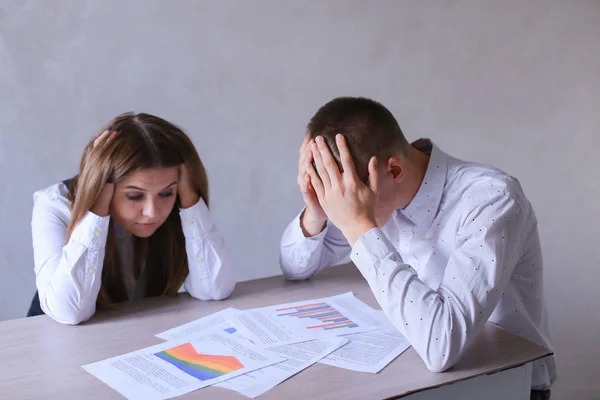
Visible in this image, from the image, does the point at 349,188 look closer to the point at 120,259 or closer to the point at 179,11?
the point at 120,259

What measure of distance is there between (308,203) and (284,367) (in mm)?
529

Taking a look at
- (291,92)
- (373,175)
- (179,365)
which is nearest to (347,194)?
(373,175)

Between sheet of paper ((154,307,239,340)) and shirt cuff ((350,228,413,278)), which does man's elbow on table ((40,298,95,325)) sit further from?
shirt cuff ((350,228,413,278))

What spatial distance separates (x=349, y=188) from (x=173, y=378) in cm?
53

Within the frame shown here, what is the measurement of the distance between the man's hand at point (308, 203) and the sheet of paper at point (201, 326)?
34 centimetres

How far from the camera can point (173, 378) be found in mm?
1232

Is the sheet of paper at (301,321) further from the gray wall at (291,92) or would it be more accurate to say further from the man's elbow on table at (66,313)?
the gray wall at (291,92)

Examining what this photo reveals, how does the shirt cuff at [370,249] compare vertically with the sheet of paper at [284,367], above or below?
above

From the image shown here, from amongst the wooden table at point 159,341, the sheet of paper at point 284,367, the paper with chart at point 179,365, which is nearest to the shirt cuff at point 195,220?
the wooden table at point 159,341

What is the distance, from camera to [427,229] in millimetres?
1601

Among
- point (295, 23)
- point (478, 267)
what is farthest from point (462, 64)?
point (478, 267)

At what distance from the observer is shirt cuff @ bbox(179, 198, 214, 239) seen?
1768mm

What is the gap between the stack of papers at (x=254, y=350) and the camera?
4.01 ft

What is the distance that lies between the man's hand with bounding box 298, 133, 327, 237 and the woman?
0.77 feet
